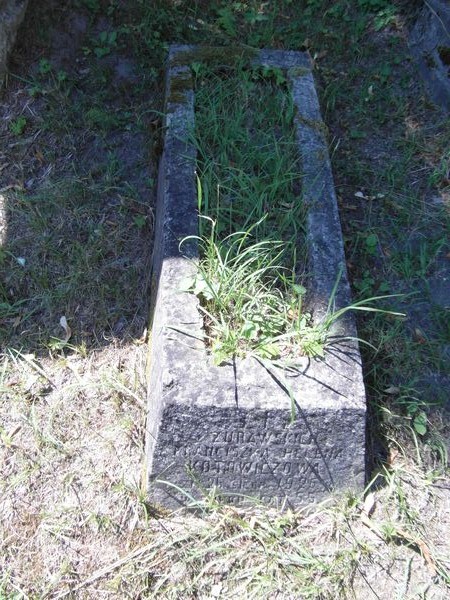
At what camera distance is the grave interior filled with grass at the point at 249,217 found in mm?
2527

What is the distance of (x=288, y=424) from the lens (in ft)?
7.59

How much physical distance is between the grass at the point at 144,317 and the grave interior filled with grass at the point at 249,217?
11 centimetres

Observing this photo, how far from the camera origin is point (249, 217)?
9.62 feet

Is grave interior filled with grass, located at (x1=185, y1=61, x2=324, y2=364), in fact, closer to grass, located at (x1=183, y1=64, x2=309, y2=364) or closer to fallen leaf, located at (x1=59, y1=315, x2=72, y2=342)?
grass, located at (x1=183, y1=64, x2=309, y2=364)

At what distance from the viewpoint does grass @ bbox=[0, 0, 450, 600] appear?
235 centimetres

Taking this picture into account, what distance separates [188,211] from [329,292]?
72 cm

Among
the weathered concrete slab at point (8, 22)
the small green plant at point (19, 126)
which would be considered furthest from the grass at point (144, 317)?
the weathered concrete slab at point (8, 22)

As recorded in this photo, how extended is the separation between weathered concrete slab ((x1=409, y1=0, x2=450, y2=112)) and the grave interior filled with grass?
98cm

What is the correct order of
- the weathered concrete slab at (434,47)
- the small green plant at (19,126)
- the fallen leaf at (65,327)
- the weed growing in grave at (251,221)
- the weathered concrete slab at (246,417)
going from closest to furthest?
the weathered concrete slab at (246,417)
the weed growing in grave at (251,221)
the fallen leaf at (65,327)
the small green plant at (19,126)
the weathered concrete slab at (434,47)

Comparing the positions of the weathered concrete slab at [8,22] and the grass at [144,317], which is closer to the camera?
the grass at [144,317]

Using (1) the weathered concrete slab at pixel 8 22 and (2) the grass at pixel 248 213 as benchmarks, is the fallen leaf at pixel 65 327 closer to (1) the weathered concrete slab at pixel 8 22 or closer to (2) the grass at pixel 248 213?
(2) the grass at pixel 248 213

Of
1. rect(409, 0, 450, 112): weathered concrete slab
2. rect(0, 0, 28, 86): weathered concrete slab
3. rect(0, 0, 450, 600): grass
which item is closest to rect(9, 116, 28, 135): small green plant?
rect(0, 0, 450, 600): grass

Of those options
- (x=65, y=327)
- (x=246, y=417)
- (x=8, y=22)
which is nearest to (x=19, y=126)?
(x=8, y=22)

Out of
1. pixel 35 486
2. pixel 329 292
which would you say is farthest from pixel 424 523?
pixel 35 486
